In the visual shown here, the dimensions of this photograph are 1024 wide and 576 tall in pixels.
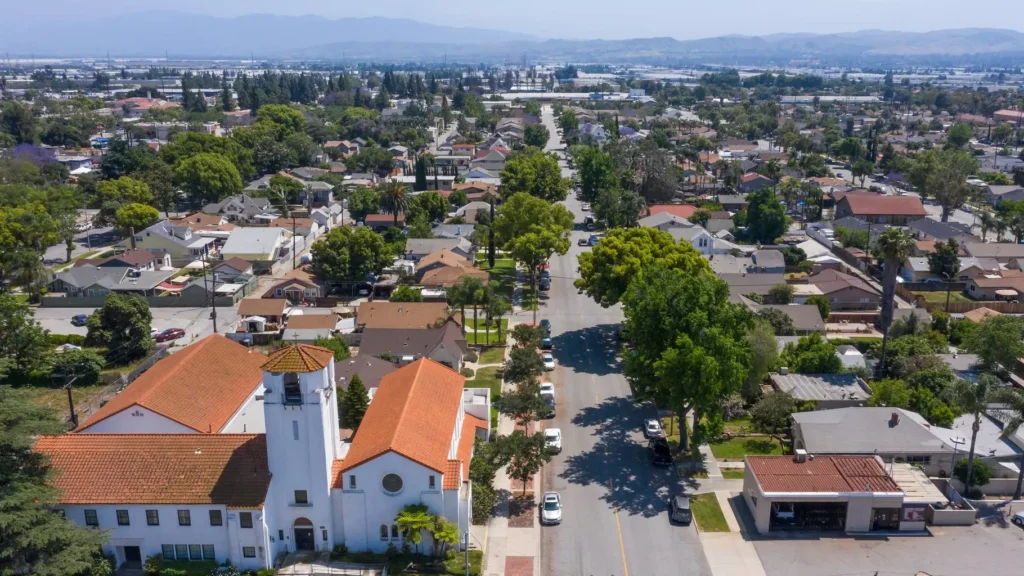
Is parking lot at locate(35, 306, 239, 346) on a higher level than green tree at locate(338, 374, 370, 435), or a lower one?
lower

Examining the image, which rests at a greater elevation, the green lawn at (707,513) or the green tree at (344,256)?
the green tree at (344,256)

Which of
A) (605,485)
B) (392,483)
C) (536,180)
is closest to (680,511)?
(605,485)

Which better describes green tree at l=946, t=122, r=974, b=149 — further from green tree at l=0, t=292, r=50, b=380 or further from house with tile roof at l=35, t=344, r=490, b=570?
green tree at l=0, t=292, r=50, b=380

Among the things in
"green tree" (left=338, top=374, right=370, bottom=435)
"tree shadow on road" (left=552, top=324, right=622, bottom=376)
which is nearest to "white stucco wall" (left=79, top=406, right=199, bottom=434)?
"green tree" (left=338, top=374, right=370, bottom=435)

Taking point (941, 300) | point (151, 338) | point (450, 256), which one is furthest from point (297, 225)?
point (941, 300)

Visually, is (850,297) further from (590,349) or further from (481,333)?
(481,333)

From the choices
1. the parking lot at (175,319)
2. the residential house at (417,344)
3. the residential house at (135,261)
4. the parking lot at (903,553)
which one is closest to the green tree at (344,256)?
the parking lot at (175,319)

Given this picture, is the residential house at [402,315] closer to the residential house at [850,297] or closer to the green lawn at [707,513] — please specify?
the green lawn at [707,513]
